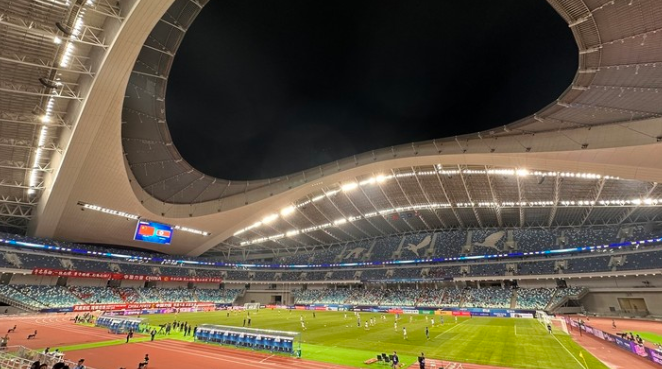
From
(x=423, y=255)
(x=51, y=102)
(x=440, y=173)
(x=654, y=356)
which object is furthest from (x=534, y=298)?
(x=51, y=102)

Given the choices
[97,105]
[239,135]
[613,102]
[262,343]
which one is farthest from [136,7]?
[613,102]

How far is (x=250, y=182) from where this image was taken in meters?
55.2

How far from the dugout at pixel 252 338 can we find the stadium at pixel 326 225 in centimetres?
21

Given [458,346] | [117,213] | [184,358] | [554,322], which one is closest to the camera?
[184,358]

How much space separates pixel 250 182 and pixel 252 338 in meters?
34.5

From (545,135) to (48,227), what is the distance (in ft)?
229

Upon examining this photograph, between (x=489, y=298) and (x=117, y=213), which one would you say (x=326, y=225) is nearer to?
(x=489, y=298)

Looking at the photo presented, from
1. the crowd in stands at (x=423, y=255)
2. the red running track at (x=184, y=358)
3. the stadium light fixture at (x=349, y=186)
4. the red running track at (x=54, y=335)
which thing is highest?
the stadium light fixture at (x=349, y=186)

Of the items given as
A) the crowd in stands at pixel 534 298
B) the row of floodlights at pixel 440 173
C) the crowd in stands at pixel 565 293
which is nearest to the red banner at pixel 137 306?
the row of floodlights at pixel 440 173

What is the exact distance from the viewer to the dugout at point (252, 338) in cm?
2233

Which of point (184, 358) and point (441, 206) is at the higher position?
point (441, 206)

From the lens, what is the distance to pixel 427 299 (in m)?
63.3

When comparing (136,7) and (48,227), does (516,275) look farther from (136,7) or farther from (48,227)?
(48,227)

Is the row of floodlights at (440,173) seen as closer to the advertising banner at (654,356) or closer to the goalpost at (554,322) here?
the goalpost at (554,322)
